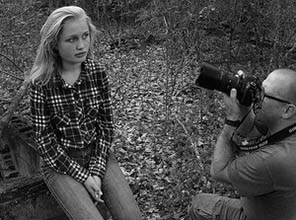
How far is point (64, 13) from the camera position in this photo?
94.8 inches

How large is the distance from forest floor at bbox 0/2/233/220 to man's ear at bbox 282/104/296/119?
1579 mm

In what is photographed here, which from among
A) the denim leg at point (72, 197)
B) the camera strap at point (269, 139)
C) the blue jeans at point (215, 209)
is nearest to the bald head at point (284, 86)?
the camera strap at point (269, 139)

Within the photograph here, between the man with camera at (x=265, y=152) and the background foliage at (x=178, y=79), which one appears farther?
the background foliage at (x=178, y=79)

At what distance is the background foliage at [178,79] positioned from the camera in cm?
381

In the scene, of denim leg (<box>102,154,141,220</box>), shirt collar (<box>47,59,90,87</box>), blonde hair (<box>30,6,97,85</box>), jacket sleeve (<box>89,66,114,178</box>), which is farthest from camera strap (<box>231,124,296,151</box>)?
blonde hair (<box>30,6,97,85</box>)

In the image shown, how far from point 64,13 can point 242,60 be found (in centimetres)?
362

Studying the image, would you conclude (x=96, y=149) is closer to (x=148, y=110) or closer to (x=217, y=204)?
(x=217, y=204)

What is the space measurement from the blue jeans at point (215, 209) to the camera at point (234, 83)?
2.62 ft

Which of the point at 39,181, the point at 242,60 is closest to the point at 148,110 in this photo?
the point at 242,60

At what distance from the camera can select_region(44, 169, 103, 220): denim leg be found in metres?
2.39

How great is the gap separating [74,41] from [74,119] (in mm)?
501

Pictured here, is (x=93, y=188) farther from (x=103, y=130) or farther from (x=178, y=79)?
(x=178, y=79)

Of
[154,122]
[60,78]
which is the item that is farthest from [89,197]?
[154,122]

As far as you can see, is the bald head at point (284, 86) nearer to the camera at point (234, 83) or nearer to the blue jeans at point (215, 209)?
the camera at point (234, 83)
